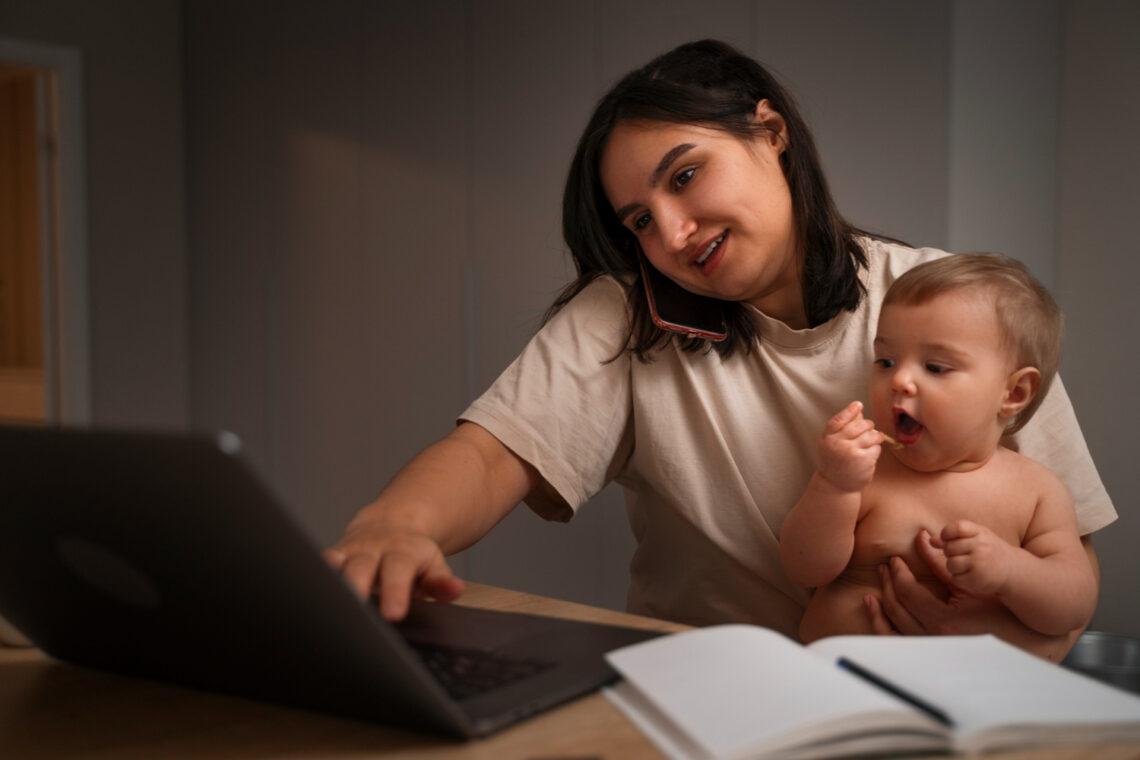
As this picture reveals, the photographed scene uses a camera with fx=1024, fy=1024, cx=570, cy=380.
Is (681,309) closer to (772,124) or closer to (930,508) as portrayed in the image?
(772,124)

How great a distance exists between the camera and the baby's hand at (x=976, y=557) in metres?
1.11

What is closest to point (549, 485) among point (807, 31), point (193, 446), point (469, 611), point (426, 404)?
point (469, 611)

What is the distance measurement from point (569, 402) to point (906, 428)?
0.46 metres

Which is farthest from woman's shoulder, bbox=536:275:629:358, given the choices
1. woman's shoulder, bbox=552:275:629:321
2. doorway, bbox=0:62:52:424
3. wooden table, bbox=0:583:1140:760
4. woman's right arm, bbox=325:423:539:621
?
doorway, bbox=0:62:52:424

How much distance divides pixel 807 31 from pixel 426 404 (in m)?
1.57

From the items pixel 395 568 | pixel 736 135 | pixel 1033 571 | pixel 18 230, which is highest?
pixel 736 135

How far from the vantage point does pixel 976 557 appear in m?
1.11

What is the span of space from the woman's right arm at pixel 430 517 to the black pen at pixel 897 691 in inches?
12.9

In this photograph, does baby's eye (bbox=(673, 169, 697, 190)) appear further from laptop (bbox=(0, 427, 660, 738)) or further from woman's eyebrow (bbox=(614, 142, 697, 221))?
laptop (bbox=(0, 427, 660, 738))

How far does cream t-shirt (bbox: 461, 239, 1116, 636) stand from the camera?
4.70ft

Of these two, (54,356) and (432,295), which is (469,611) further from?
(54,356)

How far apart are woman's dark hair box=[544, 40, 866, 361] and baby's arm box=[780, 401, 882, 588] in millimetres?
307

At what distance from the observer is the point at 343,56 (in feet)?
11.1

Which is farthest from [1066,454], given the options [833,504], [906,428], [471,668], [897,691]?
[471,668]
